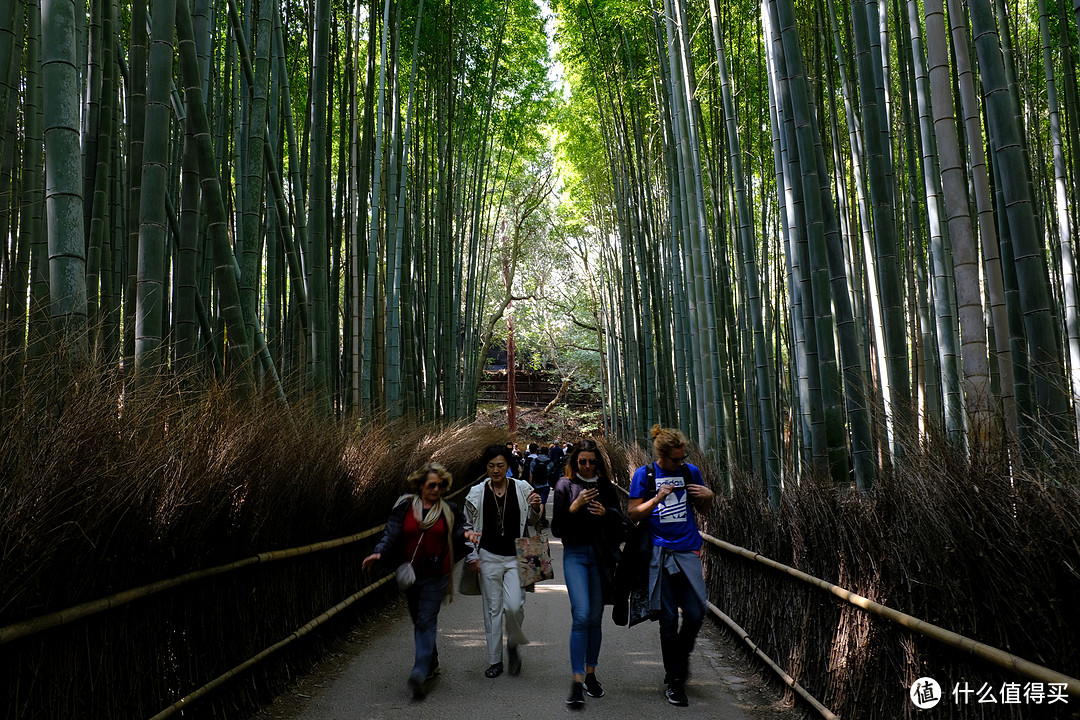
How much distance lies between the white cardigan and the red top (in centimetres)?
19

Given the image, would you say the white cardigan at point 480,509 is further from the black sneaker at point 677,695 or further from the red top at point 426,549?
the black sneaker at point 677,695

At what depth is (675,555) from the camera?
2986mm

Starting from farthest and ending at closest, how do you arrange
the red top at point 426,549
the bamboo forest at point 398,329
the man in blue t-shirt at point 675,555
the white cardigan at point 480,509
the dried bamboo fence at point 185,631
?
the white cardigan at point 480,509 < the red top at point 426,549 < the man in blue t-shirt at point 675,555 < the bamboo forest at point 398,329 < the dried bamboo fence at point 185,631

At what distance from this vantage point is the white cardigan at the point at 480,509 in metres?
3.46

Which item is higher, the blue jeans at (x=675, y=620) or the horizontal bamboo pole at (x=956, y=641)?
the horizontal bamboo pole at (x=956, y=641)

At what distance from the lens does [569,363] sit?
24.9 meters

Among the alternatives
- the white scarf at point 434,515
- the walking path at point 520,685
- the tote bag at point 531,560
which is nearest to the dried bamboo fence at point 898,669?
the walking path at point 520,685

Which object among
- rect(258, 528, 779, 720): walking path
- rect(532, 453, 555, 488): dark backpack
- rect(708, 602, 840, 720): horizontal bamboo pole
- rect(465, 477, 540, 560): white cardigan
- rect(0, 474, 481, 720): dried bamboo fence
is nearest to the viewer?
rect(0, 474, 481, 720): dried bamboo fence

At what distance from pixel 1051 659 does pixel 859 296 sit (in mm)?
Result: 5350

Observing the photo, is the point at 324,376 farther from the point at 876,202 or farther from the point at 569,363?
the point at 569,363

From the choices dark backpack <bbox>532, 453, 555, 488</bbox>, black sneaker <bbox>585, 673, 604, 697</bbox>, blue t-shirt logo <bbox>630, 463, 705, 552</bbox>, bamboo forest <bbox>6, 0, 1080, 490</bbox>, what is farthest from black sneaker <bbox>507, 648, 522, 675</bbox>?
dark backpack <bbox>532, 453, 555, 488</bbox>

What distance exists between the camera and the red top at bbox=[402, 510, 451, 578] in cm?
321

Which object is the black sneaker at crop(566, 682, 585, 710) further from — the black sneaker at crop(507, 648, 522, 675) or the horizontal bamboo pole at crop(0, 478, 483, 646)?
the horizontal bamboo pole at crop(0, 478, 483, 646)

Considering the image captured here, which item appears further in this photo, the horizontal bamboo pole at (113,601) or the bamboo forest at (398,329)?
the bamboo forest at (398,329)
